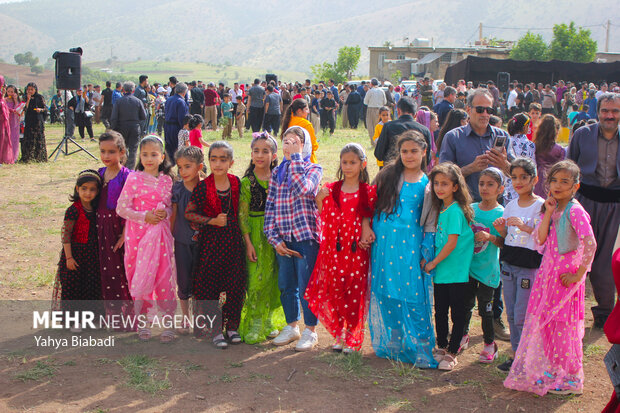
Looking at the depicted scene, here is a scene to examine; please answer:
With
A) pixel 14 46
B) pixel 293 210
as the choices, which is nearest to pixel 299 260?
pixel 293 210

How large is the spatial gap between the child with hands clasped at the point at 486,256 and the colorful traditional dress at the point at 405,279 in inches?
13.4

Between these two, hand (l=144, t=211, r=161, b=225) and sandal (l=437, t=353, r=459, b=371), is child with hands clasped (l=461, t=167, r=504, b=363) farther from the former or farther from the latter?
hand (l=144, t=211, r=161, b=225)

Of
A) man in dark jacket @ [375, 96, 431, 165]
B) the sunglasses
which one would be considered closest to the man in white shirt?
man in dark jacket @ [375, 96, 431, 165]

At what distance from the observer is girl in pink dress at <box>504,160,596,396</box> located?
3719mm

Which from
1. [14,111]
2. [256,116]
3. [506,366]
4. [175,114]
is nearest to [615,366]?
[506,366]

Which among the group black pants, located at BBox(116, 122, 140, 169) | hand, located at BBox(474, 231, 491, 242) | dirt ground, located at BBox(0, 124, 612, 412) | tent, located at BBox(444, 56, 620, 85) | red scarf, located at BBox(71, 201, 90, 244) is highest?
tent, located at BBox(444, 56, 620, 85)

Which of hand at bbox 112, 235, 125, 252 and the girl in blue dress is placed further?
hand at bbox 112, 235, 125, 252

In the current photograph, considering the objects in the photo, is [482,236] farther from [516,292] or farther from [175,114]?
[175,114]

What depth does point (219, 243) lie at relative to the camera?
455 cm

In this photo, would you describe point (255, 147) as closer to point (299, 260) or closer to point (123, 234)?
point (299, 260)

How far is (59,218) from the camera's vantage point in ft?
28.3

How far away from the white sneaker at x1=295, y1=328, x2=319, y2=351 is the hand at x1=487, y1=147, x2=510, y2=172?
195 centimetres

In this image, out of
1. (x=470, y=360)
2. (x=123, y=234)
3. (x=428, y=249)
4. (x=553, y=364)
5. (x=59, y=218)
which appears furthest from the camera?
(x=59, y=218)

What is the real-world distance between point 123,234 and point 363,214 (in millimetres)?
1927
